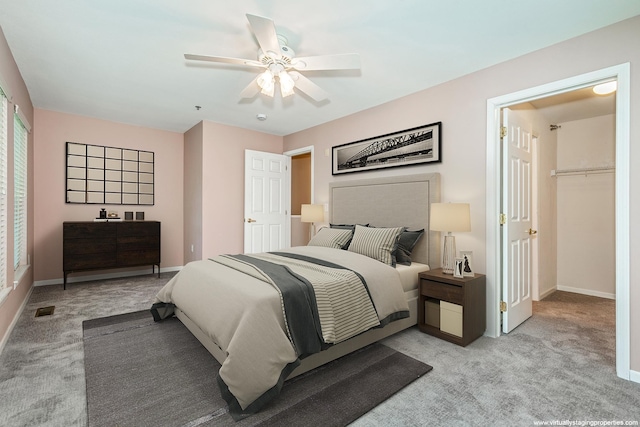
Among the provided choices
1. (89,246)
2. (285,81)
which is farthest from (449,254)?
(89,246)

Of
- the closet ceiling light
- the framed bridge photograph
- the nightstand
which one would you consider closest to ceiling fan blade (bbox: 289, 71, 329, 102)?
the framed bridge photograph

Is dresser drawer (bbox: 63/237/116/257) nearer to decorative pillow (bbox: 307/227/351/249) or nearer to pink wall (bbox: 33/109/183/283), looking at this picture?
pink wall (bbox: 33/109/183/283)

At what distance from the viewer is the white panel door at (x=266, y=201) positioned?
16.5 feet

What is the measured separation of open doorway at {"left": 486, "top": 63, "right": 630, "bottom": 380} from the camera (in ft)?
6.90

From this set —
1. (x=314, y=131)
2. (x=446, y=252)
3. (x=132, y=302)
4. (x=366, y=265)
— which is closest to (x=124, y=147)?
(x=132, y=302)

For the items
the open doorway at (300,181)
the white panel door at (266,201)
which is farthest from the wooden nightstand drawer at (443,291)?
the open doorway at (300,181)

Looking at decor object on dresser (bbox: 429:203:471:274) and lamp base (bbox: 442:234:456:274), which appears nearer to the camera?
decor object on dresser (bbox: 429:203:471:274)

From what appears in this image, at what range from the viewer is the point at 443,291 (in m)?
2.71

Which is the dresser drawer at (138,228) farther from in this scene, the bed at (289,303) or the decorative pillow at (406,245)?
the decorative pillow at (406,245)

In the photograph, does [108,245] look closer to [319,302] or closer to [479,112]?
[319,302]

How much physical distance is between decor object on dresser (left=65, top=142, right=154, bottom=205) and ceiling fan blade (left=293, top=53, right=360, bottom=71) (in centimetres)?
392

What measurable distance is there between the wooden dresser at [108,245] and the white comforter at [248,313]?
8.01 feet

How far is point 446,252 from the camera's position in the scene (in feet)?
9.68

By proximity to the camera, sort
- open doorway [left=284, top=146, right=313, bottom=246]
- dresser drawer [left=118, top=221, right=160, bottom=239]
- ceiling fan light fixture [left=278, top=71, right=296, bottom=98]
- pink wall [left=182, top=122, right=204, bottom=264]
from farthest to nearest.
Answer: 1. open doorway [left=284, top=146, right=313, bottom=246]
2. pink wall [left=182, top=122, right=204, bottom=264]
3. dresser drawer [left=118, top=221, right=160, bottom=239]
4. ceiling fan light fixture [left=278, top=71, right=296, bottom=98]
